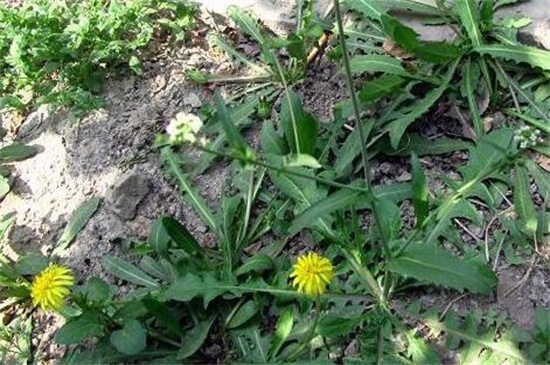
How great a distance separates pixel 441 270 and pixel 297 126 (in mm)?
847

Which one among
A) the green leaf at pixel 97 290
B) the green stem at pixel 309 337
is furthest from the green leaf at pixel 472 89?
the green leaf at pixel 97 290

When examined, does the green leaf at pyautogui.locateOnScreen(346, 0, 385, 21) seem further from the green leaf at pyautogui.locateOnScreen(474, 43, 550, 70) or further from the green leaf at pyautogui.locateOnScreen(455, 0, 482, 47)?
the green leaf at pyautogui.locateOnScreen(474, 43, 550, 70)

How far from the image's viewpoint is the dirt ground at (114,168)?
307 cm

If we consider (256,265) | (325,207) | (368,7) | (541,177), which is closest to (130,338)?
(256,265)

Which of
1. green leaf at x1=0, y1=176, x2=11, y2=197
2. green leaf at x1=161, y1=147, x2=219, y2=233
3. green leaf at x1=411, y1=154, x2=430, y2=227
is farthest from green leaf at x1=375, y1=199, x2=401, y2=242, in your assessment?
green leaf at x1=0, y1=176, x2=11, y2=197

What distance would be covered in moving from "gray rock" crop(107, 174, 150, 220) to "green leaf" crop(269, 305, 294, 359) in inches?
33.3

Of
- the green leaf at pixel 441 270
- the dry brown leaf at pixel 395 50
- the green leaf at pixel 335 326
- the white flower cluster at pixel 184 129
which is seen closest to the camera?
the white flower cluster at pixel 184 129

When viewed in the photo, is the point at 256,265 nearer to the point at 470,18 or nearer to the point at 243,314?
the point at 243,314

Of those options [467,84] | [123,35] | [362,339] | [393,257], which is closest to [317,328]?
[362,339]

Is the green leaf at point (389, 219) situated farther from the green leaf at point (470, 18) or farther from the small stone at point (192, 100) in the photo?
the small stone at point (192, 100)

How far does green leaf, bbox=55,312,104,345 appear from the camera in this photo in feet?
8.54

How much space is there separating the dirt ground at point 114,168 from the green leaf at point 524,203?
437mm

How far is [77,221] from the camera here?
3139 millimetres

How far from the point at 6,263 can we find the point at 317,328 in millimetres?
1309
